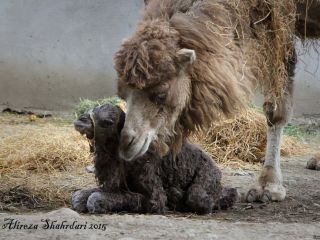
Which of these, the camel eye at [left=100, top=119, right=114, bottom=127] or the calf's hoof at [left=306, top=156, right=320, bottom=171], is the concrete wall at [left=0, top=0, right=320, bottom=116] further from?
the camel eye at [left=100, top=119, right=114, bottom=127]

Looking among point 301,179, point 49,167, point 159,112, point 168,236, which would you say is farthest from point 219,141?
point 168,236

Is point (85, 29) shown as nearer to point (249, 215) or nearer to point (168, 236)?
point (249, 215)

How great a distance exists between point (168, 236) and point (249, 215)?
4.11ft

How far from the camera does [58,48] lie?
31.6 feet

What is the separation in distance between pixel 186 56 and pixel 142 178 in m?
0.75

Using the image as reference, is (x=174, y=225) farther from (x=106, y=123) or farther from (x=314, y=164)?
(x=314, y=164)

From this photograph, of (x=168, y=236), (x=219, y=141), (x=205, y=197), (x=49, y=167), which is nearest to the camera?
(x=168, y=236)

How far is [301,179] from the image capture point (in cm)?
607

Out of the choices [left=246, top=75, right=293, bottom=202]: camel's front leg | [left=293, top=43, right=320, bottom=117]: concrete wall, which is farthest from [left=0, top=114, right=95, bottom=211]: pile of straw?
[left=293, top=43, right=320, bottom=117]: concrete wall

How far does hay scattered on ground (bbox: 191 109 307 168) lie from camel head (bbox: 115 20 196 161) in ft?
8.91

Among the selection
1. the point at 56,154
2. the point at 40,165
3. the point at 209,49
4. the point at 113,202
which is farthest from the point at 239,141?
the point at 113,202

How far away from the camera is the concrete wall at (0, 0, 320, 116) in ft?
31.1

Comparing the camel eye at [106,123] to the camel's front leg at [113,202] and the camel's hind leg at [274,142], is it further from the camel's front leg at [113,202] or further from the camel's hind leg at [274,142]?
the camel's hind leg at [274,142]

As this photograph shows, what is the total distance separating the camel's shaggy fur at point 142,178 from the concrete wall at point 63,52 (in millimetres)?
5172
